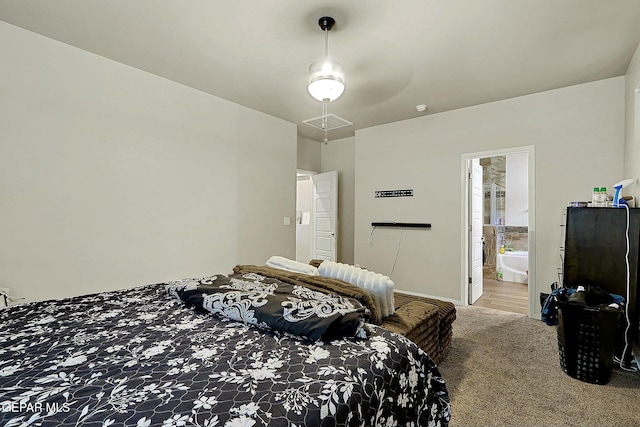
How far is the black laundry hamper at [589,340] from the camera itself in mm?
2117

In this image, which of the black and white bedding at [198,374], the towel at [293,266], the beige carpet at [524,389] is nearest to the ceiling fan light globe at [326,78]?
the towel at [293,266]

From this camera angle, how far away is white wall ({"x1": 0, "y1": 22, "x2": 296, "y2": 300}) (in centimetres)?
254

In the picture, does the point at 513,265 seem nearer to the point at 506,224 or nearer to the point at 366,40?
the point at 506,224

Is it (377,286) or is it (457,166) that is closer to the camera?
(377,286)

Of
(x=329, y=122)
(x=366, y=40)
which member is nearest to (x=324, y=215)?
(x=329, y=122)

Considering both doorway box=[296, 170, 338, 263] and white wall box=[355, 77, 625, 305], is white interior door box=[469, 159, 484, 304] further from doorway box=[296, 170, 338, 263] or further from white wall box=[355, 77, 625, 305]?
doorway box=[296, 170, 338, 263]

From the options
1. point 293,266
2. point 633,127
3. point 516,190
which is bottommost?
point 293,266

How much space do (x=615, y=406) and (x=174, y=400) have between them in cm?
259

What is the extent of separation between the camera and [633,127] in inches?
110

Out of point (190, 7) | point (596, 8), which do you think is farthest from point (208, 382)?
point (596, 8)

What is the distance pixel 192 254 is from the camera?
11.9ft

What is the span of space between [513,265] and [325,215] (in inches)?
147

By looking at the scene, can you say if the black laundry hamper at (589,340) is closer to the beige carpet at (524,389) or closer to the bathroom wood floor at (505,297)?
the beige carpet at (524,389)

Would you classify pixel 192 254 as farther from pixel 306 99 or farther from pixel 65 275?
pixel 306 99
